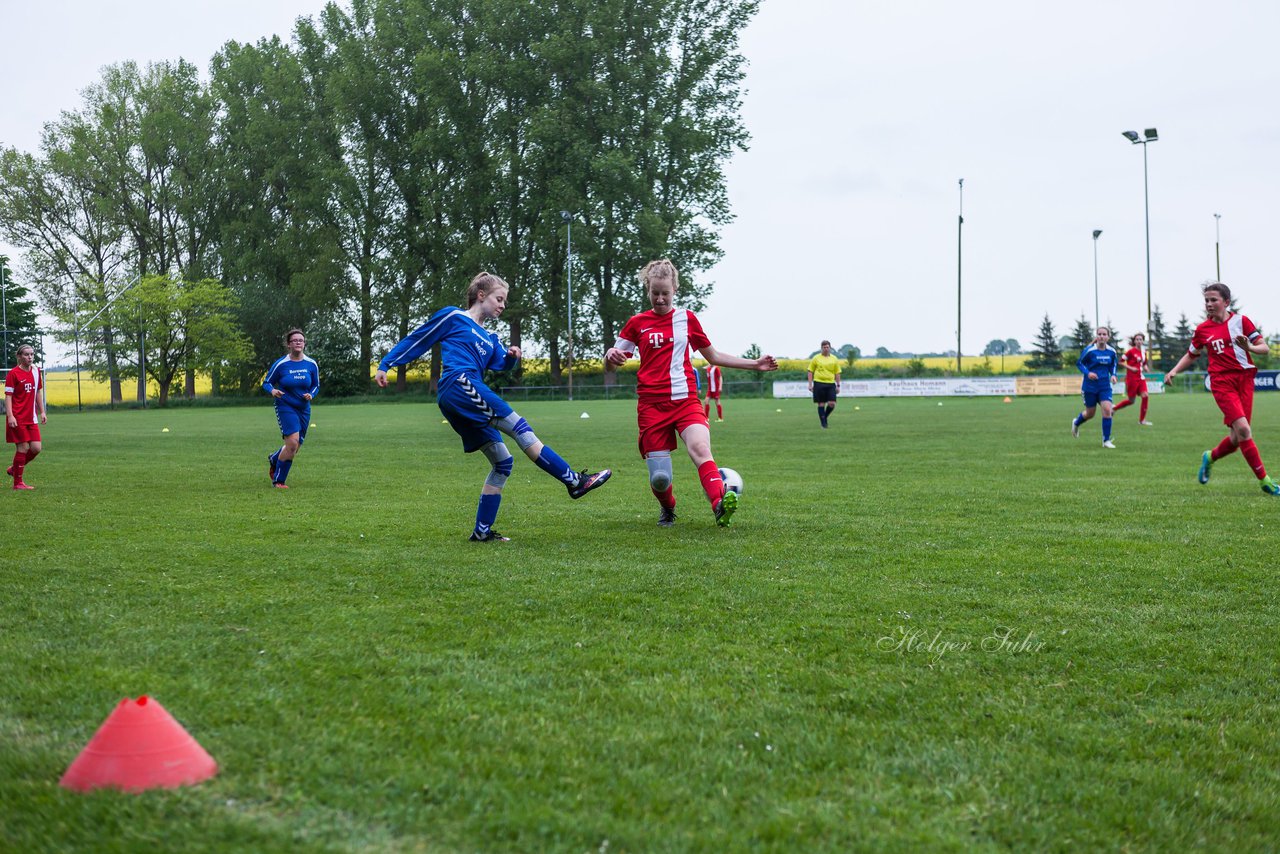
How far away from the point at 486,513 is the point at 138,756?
15.2 feet

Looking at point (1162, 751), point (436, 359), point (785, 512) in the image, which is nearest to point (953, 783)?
point (1162, 751)

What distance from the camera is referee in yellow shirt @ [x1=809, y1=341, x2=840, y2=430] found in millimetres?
23172

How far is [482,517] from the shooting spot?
736 centimetres

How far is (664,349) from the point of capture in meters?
7.96

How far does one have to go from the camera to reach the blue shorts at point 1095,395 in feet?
58.2

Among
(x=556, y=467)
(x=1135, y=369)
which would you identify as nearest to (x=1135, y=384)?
(x=1135, y=369)

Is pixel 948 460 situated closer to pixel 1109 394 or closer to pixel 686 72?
pixel 1109 394

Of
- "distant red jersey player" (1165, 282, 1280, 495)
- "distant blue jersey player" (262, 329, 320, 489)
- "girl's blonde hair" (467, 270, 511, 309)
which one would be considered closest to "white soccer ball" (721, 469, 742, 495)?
"girl's blonde hair" (467, 270, 511, 309)

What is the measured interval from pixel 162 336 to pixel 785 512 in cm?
5093

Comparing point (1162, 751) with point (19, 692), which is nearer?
point (1162, 751)

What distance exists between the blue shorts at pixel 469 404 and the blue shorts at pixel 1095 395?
13.3 meters

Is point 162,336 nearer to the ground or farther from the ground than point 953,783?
farther from the ground

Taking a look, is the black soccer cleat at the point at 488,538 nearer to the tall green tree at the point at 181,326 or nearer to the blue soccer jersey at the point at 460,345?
the blue soccer jersey at the point at 460,345

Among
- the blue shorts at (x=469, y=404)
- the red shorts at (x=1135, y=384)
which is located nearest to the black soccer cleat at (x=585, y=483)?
the blue shorts at (x=469, y=404)
